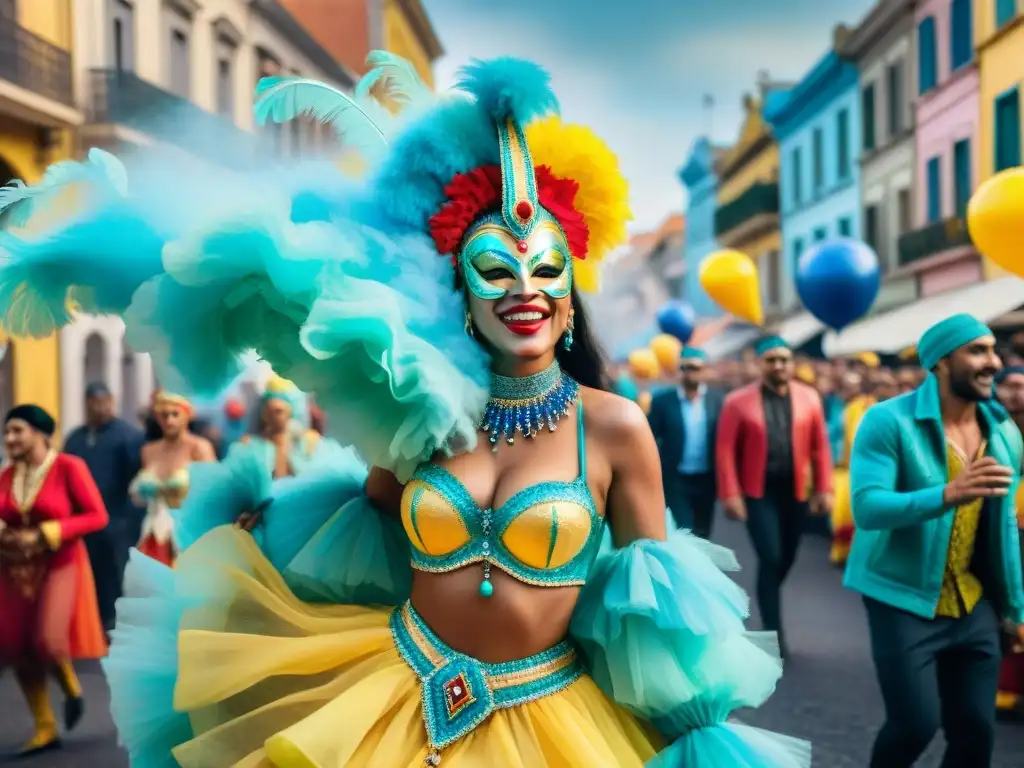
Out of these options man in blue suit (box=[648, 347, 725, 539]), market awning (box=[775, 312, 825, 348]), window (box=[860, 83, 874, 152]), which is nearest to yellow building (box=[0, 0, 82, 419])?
man in blue suit (box=[648, 347, 725, 539])

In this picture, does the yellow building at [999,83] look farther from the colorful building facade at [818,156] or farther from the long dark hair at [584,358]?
the long dark hair at [584,358]

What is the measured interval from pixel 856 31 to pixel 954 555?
26589 mm

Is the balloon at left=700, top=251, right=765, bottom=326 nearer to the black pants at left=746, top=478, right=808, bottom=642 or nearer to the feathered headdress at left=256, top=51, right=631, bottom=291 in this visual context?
the black pants at left=746, top=478, right=808, bottom=642

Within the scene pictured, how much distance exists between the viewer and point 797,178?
120 ft

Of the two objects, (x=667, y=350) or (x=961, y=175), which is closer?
(x=667, y=350)

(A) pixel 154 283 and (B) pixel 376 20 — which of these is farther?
(B) pixel 376 20

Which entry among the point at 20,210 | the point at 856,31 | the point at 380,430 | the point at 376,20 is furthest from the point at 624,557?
the point at 856,31

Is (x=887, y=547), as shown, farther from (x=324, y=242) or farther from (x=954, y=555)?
(x=324, y=242)

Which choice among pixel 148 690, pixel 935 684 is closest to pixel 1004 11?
pixel 935 684

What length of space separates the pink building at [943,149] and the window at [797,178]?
1123 centimetres

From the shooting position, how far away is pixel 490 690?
9.78 ft

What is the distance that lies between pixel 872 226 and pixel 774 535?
22.9 m

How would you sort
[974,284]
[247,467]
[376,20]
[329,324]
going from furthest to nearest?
[974,284], [376,20], [247,467], [329,324]

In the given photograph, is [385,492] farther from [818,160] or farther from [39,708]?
[818,160]
